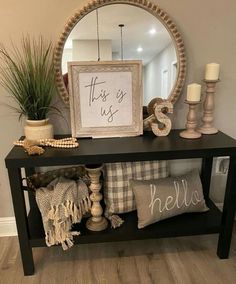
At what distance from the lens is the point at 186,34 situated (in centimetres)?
151

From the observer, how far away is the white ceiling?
1421mm

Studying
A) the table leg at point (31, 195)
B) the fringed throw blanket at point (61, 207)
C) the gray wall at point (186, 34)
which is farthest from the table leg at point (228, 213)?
the table leg at point (31, 195)

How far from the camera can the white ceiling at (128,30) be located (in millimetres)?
1421

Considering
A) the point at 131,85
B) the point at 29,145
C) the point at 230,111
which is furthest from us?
the point at 230,111

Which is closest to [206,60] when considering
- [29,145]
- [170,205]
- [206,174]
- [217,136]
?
[217,136]

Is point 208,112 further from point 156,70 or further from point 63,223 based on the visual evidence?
point 63,223

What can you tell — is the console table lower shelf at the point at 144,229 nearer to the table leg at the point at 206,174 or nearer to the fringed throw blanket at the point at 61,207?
the fringed throw blanket at the point at 61,207

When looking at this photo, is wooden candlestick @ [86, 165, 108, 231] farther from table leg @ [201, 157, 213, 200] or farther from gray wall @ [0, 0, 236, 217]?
table leg @ [201, 157, 213, 200]

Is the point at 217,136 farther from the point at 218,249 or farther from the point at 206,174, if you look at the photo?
the point at 218,249

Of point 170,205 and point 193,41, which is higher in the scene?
point 193,41

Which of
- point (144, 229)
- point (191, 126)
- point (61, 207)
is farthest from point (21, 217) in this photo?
point (191, 126)

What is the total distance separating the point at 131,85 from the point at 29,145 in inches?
23.7

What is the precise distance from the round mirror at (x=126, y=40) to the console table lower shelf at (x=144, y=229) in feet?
2.26

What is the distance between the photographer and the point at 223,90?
1634mm
